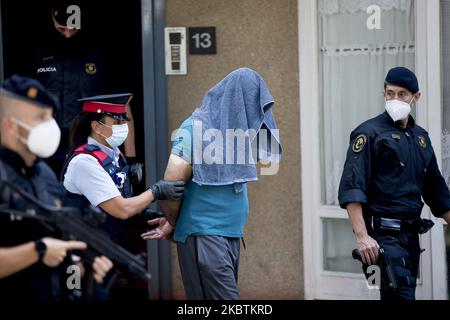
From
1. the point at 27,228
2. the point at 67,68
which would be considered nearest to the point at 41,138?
the point at 27,228

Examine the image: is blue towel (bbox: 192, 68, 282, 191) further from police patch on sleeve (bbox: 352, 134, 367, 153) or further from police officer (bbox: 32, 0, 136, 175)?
police officer (bbox: 32, 0, 136, 175)

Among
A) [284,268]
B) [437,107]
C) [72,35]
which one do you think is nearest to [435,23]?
[437,107]

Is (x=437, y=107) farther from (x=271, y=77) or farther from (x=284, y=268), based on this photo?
(x=284, y=268)

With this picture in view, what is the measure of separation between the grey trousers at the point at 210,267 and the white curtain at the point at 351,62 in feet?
6.21

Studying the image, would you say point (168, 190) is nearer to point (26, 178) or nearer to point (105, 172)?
point (105, 172)

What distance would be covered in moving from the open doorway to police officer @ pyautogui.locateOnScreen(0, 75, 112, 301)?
3.55 meters

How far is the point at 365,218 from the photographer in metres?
4.80

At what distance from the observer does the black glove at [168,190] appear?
159 inches

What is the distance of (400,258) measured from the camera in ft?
15.3

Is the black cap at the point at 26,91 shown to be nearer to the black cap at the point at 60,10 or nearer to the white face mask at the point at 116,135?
the white face mask at the point at 116,135

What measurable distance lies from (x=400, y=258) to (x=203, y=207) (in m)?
1.23

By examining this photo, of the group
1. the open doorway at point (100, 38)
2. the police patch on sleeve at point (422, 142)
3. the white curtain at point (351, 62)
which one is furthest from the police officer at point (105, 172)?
the open doorway at point (100, 38)

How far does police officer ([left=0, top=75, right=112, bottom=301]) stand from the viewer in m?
3.12

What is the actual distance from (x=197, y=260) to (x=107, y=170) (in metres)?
0.64
